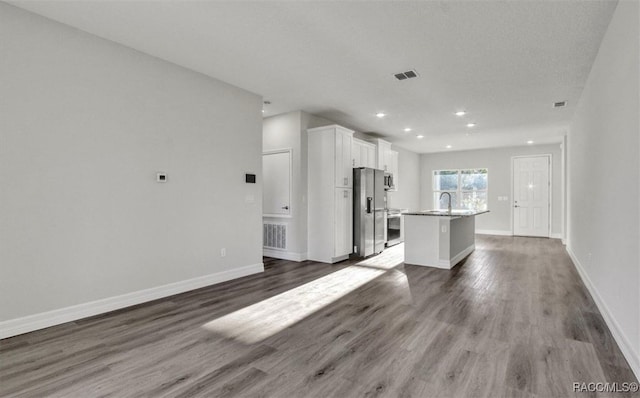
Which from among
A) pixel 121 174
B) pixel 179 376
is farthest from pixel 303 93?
pixel 179 376

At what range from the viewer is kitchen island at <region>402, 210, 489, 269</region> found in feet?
16.9

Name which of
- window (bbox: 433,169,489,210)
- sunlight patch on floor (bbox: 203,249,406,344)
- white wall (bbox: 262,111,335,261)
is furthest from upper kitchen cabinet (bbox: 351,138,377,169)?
window (bbox: 433,169,489,210)

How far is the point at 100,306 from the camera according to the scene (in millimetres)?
3176

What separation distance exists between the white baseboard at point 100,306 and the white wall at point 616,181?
4.05m

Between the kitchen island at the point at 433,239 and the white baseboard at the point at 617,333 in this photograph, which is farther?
the kitchen island at the point at 433,239

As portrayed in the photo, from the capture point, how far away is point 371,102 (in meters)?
5.23

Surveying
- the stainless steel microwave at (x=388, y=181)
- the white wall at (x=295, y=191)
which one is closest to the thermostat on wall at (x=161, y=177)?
the white wall at (x=295, y=191)

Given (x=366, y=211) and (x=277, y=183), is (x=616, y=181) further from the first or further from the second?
(x=277, y=183)

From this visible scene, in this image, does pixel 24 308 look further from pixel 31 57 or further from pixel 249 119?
pixel 249 119

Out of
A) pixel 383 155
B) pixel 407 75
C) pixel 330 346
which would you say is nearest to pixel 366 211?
pixel 383 155

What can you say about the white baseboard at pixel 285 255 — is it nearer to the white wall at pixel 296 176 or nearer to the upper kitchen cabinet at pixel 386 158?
the white wall at pixel 296 176

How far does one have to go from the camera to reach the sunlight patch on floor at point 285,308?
2770 mm

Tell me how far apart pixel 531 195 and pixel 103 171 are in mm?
10282

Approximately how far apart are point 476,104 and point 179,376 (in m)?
5.45
